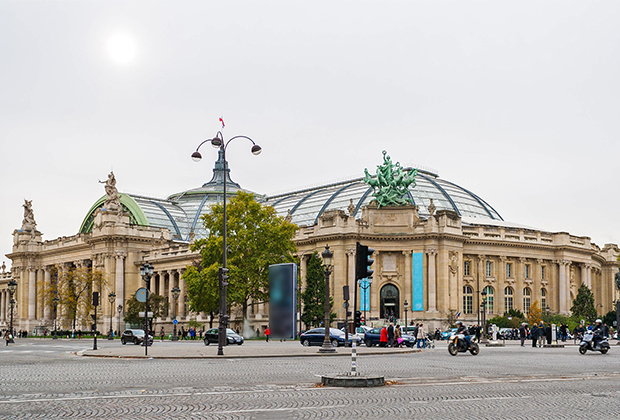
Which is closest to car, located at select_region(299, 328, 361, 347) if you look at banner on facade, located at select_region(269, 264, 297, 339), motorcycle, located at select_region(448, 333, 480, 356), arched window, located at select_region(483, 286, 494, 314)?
banner on facade, located at select_region(269, 264, 297, 339)

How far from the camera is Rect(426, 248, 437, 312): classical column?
306 feet

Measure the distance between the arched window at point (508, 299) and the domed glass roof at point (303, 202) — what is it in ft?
40.5

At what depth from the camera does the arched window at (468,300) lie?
9894 centimetres

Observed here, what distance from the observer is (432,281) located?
93.8m

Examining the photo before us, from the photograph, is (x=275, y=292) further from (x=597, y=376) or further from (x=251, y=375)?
(x=597, y=376)

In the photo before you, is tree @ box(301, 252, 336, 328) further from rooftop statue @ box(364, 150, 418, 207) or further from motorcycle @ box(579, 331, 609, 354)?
motorcycle @ box(579, 331, 609, 354)

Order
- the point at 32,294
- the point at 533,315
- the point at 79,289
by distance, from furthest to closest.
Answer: the point at 32,294
the point at 79,289
the point at 533,315

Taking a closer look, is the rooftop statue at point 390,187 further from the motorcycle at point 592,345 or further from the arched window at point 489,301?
the motorcycle at point 592,345

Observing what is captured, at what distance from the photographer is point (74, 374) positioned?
25.3 m

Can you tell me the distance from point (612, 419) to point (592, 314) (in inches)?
3546

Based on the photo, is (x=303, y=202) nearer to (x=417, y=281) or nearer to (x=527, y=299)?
(x=417, y=281)

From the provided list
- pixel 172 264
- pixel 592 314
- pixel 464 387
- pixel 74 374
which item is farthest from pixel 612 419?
pixel 172 264

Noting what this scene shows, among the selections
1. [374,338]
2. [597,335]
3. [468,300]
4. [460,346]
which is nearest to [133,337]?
[374,338]

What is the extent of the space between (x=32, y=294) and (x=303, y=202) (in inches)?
2170
